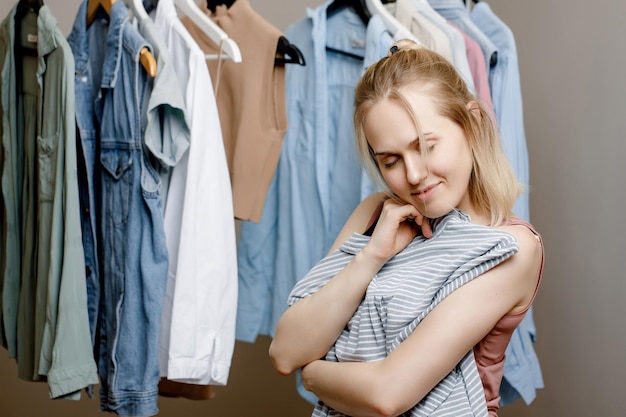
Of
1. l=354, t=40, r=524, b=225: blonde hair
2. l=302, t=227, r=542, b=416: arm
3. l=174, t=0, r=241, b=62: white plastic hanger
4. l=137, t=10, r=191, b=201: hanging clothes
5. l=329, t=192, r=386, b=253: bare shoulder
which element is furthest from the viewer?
l=174, t=0, r=241, b=62: white plastic hanger

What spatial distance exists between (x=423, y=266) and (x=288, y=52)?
3.03ft

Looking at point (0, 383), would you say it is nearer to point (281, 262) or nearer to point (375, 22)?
point (281, 262)

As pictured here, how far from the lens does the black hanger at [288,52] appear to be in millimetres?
1863

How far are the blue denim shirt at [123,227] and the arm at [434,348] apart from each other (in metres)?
0.72

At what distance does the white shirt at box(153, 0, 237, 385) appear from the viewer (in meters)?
1.70

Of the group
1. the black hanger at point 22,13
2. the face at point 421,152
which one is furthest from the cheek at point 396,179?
the black hanger at point 22,13

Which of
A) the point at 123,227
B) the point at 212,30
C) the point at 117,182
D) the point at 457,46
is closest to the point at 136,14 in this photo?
the point at 212,30

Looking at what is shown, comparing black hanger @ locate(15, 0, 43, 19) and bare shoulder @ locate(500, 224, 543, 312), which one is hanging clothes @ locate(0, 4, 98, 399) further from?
bare shoulder @ locate(500, 224, 543, 312)

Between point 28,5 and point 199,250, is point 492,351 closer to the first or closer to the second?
point 199,250

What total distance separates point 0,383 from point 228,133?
1606mm

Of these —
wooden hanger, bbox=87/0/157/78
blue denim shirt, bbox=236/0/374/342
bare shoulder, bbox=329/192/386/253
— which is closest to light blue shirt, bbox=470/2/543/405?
blue denim shirt, bbox=236/0/374/342

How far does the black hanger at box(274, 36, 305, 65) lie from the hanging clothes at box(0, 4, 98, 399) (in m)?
0.51

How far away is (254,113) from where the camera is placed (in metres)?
1.90

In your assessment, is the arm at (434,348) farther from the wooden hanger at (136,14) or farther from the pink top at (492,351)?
the wooden hanger at (136,14)
